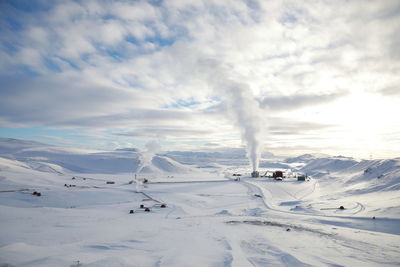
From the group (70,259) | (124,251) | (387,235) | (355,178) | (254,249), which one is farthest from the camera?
(355,178)

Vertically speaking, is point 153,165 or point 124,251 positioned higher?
point 153,165

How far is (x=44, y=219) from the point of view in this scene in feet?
57.8

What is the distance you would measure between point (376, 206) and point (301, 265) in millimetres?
18560

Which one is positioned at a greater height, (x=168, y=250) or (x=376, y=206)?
(x=376, y=206)

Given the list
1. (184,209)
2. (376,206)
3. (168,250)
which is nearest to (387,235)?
(376,206)

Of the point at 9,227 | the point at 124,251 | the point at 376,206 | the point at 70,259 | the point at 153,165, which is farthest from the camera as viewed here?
the point at 153,165

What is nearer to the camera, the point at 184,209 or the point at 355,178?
the point at 184,209

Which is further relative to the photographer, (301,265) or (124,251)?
(124,251)

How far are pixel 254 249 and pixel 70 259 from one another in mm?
8133

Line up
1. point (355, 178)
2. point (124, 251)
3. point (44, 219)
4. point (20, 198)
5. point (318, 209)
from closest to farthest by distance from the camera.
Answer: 1. point (124, 251)
2. point (44, 219)
3. point (318, 209)
4. point (20, 198)
5. point (355, 178)

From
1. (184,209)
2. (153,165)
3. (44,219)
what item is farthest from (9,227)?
(153,165)

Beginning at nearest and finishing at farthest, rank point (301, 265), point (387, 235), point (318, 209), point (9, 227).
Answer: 1. point (301, 265)
2. point (9, 227)
3. point (387, 235)
4. point (318, 209)

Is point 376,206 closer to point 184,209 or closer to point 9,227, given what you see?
point 184,209

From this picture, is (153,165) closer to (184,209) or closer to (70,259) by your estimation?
(184,209)
